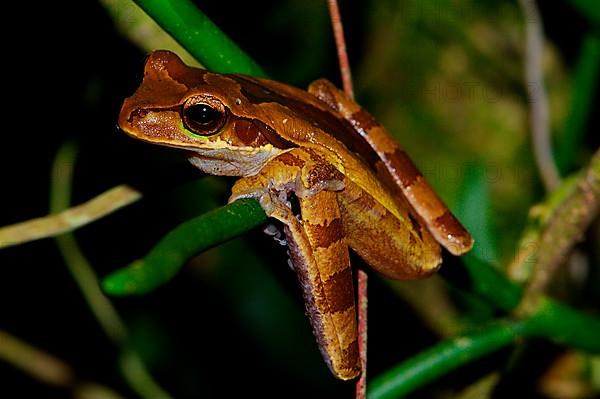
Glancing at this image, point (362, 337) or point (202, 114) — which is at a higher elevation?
point (202, 114)

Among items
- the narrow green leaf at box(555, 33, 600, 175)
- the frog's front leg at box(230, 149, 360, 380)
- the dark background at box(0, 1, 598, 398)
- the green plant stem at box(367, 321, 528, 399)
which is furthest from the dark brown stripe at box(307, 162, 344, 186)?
the narrow green leaf at box(555, 33, 600, 175)

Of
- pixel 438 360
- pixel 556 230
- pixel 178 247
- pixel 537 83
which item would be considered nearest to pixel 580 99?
pixel 537 83

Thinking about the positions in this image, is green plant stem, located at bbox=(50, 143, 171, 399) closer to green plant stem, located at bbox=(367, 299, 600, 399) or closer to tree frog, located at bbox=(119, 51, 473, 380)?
tree frog, located at bbox=(119, 51, 473, 380)

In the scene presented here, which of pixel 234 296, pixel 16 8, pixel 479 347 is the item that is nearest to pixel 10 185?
pixel 16 8

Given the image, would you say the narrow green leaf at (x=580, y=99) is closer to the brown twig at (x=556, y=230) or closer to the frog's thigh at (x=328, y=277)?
the brown twig at (x=556, y=230)

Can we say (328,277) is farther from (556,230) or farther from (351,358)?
(556,230)

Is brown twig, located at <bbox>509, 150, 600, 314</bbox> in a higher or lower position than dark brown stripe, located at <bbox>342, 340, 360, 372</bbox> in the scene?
higher
